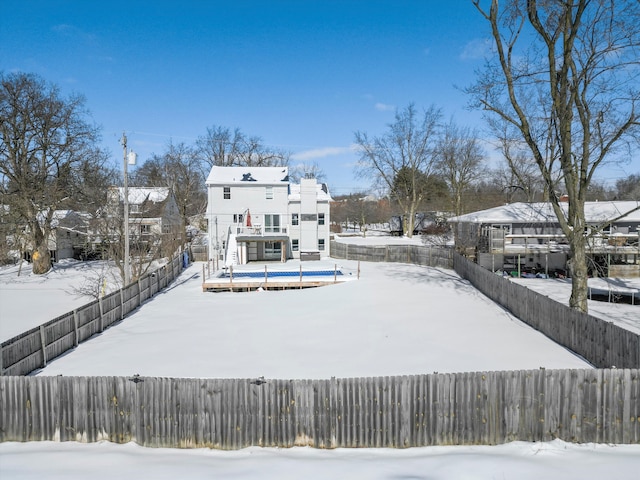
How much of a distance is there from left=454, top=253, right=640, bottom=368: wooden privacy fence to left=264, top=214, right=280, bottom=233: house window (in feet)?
72.6

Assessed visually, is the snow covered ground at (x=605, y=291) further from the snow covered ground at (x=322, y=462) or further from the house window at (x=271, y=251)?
the house window at (x=271, y=251)

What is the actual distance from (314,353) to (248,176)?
1108 inches

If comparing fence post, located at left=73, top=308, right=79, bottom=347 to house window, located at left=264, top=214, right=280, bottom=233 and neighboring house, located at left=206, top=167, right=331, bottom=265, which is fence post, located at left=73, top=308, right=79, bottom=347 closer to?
neighboring house, located at left=206, top=167, right=331, bottom=265

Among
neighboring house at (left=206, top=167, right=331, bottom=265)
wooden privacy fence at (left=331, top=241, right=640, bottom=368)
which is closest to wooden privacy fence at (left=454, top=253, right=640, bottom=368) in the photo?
wooden privacy fence at (left=331, top=241, right=640, bottom=368)

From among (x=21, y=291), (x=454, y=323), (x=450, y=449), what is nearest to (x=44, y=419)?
(x=450, y=449)

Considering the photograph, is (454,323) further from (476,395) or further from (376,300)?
(476,395)

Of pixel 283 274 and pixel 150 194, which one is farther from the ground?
pixel 150 194

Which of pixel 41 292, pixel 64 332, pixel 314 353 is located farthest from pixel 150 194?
pixel 314 353

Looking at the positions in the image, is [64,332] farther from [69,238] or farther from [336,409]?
[69,238]

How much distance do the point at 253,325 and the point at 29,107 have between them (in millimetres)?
29051

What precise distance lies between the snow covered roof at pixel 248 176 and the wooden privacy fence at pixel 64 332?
18.4 metres

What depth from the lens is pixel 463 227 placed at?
34.4 m

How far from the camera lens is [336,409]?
7.54 meters

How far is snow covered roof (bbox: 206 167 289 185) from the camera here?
38031 mm
